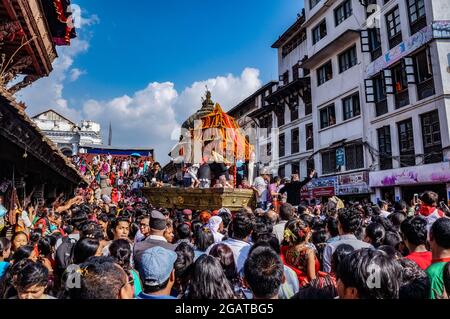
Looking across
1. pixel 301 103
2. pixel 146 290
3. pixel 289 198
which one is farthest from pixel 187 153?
pixel 301 103

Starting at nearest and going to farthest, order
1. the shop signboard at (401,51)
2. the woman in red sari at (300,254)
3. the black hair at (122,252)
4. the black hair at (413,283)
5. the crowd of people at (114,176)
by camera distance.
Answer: the black hair at (413,283) → the woman in red sari at (300,254) → the black hair at (122,252) → the shop signboard at (401,51) → the crowd of people at (114,176)

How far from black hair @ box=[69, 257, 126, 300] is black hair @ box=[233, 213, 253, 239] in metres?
2.18

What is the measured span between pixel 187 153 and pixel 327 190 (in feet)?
42.9

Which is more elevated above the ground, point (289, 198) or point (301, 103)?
point (301, 103)

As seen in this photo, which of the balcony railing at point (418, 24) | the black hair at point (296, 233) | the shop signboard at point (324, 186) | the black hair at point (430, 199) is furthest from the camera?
the shop signboard at point (324, 186)

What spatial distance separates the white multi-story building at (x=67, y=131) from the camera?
1993 inches

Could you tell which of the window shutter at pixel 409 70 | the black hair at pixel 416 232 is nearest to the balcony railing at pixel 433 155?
the window shutter at pixel 409 70

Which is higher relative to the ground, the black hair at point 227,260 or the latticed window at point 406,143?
the latticed window at point 406,143

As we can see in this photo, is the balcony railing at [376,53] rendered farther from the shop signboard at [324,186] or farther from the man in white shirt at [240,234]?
the man in white shirt at [240,234]

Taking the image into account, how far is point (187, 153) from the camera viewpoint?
46.0 feet

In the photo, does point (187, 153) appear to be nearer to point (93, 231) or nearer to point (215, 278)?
point (93, 231)

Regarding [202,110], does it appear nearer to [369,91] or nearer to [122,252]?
[369,91]

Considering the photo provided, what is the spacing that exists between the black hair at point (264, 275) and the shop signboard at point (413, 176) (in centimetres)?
1586

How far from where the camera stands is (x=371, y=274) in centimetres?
225
